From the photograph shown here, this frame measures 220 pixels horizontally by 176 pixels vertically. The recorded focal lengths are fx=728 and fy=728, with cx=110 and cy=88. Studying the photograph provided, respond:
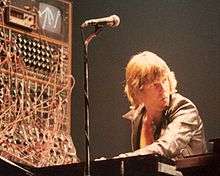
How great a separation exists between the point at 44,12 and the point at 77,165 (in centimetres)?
162

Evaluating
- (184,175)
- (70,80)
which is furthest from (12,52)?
(184,175)

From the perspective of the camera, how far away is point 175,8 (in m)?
5.29

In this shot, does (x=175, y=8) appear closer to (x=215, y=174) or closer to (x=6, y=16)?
(x=6, y=16)

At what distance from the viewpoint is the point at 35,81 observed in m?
4.43

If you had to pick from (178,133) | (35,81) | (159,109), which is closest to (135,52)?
(35,81)

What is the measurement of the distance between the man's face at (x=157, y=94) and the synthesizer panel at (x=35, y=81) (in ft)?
2.59

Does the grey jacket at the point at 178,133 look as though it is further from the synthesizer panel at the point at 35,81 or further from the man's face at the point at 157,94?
the synthesizer panel at the point at 35,81

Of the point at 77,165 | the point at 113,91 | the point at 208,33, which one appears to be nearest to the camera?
the point at 77,165

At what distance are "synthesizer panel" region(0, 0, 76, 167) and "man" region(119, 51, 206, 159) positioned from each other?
632mm

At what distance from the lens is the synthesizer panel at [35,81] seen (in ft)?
13.7

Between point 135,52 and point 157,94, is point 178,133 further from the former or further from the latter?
point 135,52

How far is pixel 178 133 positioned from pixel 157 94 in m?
0.30

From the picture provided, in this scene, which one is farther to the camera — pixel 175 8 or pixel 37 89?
pixel 175 8

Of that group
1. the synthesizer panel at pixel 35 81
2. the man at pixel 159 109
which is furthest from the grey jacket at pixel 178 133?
the synthesizer panel at pixel 35 81
